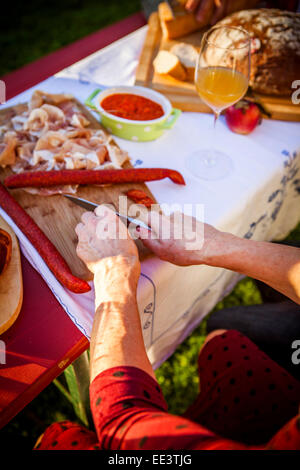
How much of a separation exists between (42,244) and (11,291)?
0.58ft

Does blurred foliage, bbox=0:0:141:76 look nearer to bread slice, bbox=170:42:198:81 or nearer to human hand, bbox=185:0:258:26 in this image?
human hand, bbox=185:0:258:26

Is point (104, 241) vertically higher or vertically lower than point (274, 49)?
lower

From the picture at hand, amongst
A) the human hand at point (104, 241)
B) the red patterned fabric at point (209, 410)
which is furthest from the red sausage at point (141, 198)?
the red patterned fabric at point (209, 410)

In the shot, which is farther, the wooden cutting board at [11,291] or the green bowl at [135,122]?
the green bowl at [135,122]

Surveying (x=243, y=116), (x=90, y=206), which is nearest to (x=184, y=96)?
(x=243, y=116)

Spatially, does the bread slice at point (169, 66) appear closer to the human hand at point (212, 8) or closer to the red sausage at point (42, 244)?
the human hand at point (212, 8)

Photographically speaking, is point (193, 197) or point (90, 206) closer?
point (90, 206)

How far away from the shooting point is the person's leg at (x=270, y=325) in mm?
1399

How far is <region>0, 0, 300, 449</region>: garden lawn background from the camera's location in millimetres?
1994

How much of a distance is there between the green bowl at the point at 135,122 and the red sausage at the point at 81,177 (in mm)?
303

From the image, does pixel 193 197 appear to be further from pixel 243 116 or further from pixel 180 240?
pixel 243 116

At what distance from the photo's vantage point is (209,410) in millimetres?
1220

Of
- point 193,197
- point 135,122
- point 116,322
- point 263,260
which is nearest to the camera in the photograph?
point 116,322
